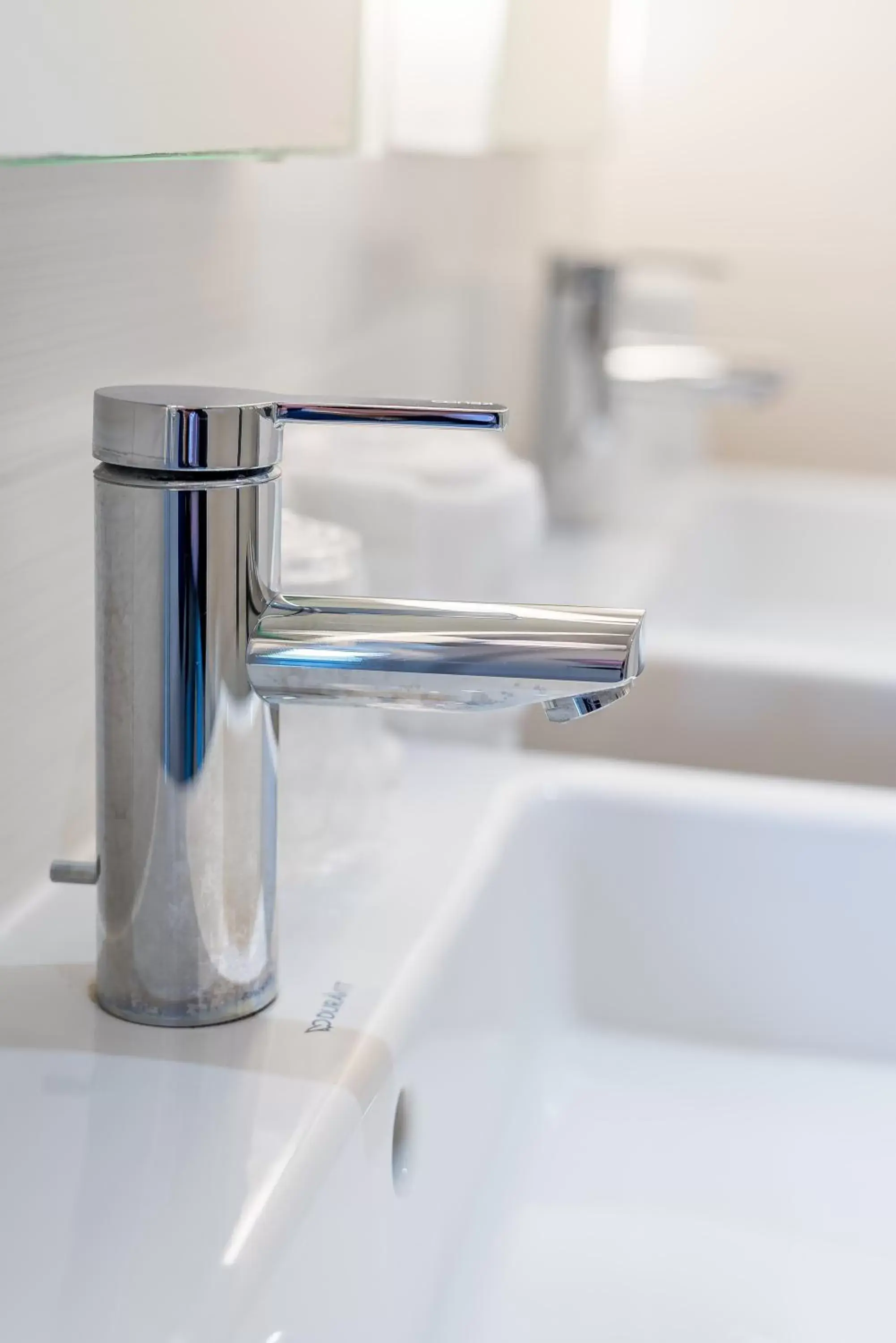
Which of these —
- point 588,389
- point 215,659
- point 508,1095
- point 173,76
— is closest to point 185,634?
point 215,659

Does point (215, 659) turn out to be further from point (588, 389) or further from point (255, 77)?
point (588, 389)

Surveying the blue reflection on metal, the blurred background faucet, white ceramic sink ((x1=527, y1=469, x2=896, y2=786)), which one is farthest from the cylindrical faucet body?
the blurred background faucet

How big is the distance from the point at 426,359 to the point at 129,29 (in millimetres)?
635

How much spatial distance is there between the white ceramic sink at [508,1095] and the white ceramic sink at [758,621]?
0.12 metres

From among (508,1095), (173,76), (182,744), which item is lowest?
(508,1095)

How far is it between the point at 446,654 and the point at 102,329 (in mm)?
198

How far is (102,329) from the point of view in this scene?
19.7 inches

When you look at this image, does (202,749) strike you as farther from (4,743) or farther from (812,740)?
(812,740)

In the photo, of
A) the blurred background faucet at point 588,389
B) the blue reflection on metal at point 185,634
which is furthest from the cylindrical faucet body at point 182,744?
the blurred background faucet at point 588,389

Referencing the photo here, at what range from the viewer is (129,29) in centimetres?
31

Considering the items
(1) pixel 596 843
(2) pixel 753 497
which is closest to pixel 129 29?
(1) pixel 596 843

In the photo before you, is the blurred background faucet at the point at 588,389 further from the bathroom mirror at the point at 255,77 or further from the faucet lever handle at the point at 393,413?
the faucet lever handle at the point at 393,413

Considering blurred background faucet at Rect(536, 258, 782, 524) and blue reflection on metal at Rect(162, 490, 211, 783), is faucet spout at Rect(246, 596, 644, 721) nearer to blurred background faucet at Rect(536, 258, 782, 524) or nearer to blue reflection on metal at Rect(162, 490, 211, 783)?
blue reflection on metal at Rect(162, 490, 211, 783)

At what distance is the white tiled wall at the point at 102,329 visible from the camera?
0.46m
